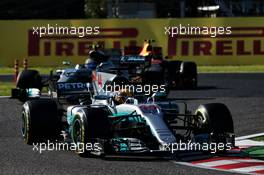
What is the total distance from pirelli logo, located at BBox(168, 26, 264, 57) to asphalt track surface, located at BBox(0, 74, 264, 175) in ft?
29.8

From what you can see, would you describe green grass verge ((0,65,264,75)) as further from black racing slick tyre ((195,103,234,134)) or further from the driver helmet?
black racing slick tyre ((195,103,234,134))

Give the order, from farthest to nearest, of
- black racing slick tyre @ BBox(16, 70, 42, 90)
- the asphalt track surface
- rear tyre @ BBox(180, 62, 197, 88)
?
rear tyre @ BBox(180, 62, 197, 88) < black racing slick tyre @ BBox(16, 70, 42, 90) < the asphalt track surface

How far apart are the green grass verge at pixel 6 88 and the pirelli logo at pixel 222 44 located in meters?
8.77

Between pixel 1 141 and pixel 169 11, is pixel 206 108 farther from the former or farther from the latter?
pixel 169 11

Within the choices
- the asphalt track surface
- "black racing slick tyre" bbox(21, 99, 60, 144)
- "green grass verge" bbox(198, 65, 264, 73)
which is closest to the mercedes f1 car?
"black racing slick tyre" bbox(21, 99, 60, 144)

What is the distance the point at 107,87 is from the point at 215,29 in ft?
66.1

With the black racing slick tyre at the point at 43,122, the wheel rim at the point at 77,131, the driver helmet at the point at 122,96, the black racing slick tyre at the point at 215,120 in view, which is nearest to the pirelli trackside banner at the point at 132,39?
the driver helmet at the point at 122,96

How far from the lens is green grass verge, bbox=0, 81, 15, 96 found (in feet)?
76.7

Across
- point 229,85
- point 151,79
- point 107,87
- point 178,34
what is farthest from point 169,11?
point 107,87

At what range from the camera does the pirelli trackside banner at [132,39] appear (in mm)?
33906

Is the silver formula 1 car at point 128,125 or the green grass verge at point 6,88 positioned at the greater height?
the silver formula 1 car at point 128,125

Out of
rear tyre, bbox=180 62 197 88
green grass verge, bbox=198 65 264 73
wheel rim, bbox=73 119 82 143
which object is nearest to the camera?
wheel rim, bbox=73 119 82 143

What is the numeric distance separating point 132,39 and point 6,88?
1043 cm

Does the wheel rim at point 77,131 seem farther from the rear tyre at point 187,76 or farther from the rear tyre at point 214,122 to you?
the rear tyre at point 187,76
